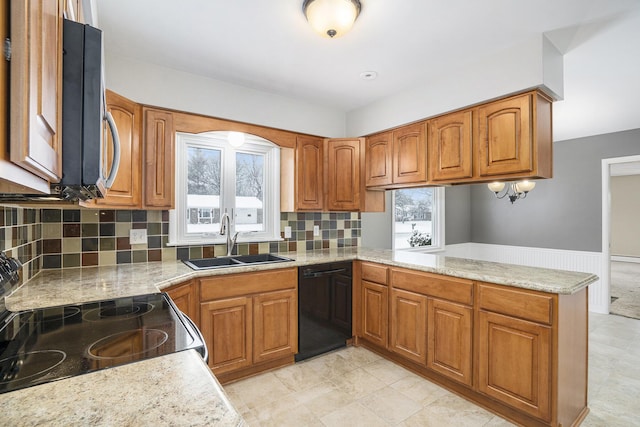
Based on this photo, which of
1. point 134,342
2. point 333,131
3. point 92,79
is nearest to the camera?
point 92,79

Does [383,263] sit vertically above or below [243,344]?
above

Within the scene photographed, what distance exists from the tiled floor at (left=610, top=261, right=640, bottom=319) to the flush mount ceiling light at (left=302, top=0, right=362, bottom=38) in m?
5.11

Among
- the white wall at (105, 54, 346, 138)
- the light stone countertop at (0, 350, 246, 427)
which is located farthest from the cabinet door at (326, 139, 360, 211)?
the light stone countertop at (0, 350, 246, 427)

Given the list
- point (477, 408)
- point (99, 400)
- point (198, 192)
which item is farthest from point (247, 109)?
point (477, 408)

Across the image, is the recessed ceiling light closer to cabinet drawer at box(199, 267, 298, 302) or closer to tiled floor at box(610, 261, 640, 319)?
cabinet drawer at box(199, 267, 298, 302)

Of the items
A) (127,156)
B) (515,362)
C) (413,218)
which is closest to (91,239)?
(127,156)

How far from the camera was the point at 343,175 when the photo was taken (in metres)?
3.45

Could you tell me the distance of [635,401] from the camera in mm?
2279

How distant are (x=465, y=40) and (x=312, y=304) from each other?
7.72 ft

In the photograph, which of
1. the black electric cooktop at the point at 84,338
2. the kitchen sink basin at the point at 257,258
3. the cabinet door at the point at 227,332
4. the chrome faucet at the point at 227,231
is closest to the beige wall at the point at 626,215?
the kitchen sink basin at the point at 257,258

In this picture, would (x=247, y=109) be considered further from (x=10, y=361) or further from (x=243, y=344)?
(x=10, y=361)

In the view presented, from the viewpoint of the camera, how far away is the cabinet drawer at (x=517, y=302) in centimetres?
187

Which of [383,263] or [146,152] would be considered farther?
[383,263]

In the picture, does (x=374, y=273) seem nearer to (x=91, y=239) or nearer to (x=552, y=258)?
(x=91, y=239)
